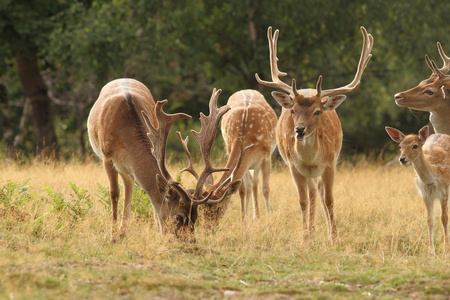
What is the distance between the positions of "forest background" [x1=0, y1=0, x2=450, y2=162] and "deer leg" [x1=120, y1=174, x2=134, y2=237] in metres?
7.42

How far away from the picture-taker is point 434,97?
9.18 m

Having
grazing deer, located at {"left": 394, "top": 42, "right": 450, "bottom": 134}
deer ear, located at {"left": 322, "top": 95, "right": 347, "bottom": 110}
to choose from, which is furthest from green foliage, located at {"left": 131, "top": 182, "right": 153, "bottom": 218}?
grazing deer, located at {"left": 394, "top": 42, "right": 450, "bottom": 134}

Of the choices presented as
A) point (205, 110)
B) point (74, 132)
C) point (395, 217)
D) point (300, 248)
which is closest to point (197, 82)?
point (205, 110)

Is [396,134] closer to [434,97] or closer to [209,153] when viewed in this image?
[434,97]

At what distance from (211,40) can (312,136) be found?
33.2 ft

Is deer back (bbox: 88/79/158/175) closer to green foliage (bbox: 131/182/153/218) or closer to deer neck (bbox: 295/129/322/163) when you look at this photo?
green foliage (bbox: 131/182/153/218)

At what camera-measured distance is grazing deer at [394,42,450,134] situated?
9094mm

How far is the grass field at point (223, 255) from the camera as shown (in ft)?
17.6

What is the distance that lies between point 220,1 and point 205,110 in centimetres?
461

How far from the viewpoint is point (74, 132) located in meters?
24.2

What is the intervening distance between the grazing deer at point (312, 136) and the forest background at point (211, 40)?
26.2ft

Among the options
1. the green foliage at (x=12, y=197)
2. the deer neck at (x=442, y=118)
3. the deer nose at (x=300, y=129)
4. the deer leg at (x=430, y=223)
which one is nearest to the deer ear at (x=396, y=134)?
the deer leg at (x=430, y=223)

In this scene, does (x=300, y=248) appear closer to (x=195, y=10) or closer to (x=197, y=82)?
(x=195, y=10)

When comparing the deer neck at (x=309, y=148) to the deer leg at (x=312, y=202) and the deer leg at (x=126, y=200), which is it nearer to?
the deer leg at (x=312, y=202)
